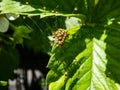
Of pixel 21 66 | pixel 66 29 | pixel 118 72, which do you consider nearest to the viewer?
pixel 118 72

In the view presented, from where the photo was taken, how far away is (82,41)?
1153 millimetres

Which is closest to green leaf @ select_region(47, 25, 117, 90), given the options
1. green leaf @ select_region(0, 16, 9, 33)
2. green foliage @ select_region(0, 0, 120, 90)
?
green foliage @ select_region(0, 0, 120, 90)

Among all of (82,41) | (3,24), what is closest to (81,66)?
(82,41)

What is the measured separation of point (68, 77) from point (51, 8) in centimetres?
20

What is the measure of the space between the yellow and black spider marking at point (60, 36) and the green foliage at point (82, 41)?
12 mm

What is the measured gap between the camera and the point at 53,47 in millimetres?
1122

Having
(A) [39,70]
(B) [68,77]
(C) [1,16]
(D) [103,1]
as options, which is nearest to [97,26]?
(D) [103,1]

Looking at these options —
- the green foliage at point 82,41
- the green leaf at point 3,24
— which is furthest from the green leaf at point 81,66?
the green leaf at point 3,24

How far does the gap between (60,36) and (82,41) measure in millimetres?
75

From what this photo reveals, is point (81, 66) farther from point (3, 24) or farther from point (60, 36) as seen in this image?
point (3, 24)

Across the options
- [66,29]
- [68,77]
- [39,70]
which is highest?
[66,29]

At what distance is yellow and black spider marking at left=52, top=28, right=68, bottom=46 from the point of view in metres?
1.12

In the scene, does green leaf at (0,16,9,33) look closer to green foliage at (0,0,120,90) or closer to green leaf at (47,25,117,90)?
green foliage at (0,0,120,90)

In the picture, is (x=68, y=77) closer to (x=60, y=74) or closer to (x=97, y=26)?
(x=60, y=74)
